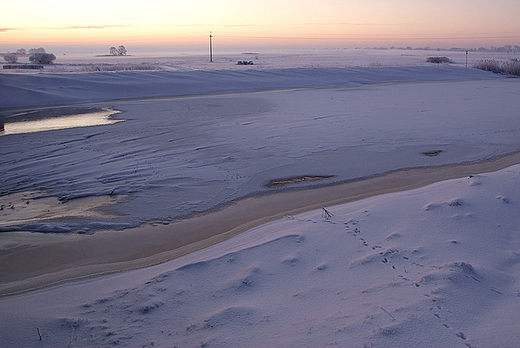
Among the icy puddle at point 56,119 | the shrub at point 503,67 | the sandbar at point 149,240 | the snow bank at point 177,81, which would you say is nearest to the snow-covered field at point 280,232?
the sandbar at point 149,240

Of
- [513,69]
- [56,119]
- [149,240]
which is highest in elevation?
[513,69]

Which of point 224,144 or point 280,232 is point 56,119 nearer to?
point 224,144

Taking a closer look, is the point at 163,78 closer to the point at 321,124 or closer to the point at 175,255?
the point at 321,124

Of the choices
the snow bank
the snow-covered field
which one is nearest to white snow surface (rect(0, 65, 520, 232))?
the snow-covered field

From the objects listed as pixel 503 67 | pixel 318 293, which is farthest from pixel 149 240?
pixel 503 67

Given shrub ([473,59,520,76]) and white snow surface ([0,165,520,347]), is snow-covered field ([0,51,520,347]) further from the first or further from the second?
shrub ([473,59,520,76])

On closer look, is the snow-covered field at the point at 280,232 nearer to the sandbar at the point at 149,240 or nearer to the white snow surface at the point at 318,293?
the white snow surface at the point at 318,293
